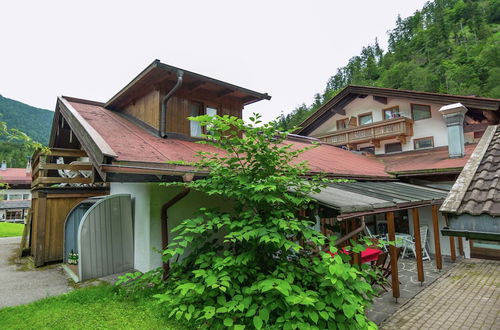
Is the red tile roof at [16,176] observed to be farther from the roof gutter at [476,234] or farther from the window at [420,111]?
the roof gutter at [476,234]

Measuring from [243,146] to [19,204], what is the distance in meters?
39.2

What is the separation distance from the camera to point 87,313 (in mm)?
3719

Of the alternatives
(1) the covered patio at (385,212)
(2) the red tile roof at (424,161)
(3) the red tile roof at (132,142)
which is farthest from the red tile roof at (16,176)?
(2) the red tile roof at (424,161)

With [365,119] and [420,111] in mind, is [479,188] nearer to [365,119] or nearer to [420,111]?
[420,111]

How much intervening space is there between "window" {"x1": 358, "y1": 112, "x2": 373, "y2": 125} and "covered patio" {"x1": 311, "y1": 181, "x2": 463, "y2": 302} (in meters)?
5.74

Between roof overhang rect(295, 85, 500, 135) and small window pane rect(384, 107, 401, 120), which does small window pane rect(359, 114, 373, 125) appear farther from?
roof overhang rect(295, 85, 500, 135)

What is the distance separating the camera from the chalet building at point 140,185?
455 centimetres

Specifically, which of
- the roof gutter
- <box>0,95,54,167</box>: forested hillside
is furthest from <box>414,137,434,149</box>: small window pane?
<box>0,95,54,167</box>: forested hillside

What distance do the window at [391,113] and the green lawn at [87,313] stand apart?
45.7 ft

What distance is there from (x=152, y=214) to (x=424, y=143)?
12.8 meters

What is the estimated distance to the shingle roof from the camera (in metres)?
2.20

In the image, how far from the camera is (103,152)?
3953 millimetres

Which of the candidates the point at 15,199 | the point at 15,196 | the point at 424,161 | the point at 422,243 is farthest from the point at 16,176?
the point at 424,161

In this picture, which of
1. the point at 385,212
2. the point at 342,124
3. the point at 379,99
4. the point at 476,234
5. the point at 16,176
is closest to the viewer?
the point at 476,234
